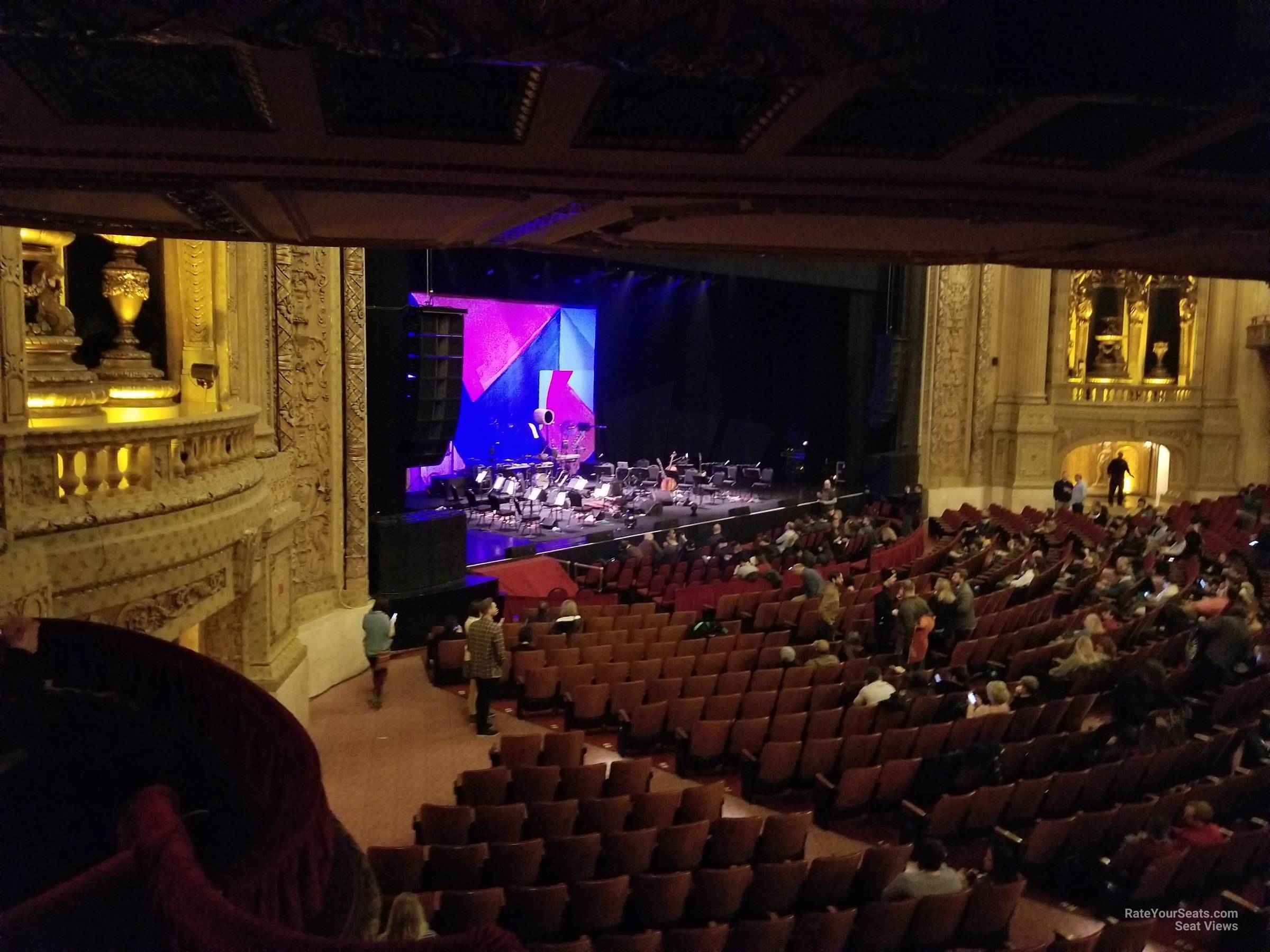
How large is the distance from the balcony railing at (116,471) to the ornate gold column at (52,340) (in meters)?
1.02

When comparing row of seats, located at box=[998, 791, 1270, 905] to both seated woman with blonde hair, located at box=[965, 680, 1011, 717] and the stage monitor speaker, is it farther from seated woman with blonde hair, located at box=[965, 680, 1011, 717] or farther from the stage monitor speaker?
the stage monitor speaker

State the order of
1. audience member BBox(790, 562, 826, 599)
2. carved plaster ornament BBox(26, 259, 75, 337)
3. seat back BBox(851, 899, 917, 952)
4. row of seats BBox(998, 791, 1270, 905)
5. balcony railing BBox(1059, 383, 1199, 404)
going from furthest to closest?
balcony railing BBox(1059, 383, 1199, 404), audience member BBox(790, 562, 826, 599), carved plaster ornament BBox(26, 259, 75, 337), row of seats BBox(998, 791, 1270, 905), seat back BBox(851, 899, 917, 952)

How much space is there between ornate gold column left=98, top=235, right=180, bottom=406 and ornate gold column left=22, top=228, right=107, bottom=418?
0.31 meters

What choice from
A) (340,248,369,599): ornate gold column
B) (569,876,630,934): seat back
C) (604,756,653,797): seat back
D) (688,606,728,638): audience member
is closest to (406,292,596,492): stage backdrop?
(340,248,369,599): ornate gold column

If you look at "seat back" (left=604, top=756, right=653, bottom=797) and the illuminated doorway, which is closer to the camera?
"seat back" (left=604, top=756, right=653, bottom=797)

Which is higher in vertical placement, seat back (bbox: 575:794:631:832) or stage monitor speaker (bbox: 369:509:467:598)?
stage monitor speaker (bbox: 369:509:467:598)

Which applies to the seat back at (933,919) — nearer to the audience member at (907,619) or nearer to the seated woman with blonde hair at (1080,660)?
the seated woman with blonde hair at (1080,660)

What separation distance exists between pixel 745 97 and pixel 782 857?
15.6ft

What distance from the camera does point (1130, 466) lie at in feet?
75.2

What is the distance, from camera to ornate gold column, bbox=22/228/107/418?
6.64 metres

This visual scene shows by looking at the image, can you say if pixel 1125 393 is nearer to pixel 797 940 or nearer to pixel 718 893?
pixel 718 893

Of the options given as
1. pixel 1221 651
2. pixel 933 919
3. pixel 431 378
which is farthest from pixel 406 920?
pixel 431 378

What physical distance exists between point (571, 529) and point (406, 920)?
43.3ft

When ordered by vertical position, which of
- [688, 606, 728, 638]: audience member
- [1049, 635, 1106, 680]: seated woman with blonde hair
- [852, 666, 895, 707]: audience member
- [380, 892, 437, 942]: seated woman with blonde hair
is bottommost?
[688, 606, 728, 638]: audience member
